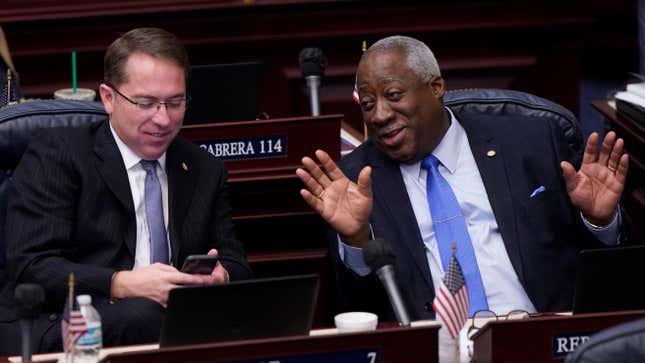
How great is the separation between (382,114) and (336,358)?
125 centimetres

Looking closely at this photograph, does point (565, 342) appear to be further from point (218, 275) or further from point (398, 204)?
point (398, 204)

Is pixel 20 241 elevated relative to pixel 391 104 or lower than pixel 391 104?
lower

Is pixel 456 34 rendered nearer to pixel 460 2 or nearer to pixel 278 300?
pixel 460 2

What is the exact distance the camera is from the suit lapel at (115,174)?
3.19 metres

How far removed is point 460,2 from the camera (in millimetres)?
5754

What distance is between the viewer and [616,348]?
1.93 meters

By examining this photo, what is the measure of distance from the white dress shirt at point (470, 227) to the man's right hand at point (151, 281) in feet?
1.53

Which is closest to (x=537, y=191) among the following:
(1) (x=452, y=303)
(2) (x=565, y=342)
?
(1) (x=452, y=303)

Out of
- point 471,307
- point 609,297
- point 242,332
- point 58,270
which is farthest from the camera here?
point 471,307

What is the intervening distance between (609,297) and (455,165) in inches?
41.7

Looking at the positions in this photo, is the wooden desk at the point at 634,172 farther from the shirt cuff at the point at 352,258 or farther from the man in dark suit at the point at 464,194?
the shirt cuff at the point at 352,258

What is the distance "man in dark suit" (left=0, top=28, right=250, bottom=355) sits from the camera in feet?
10.1

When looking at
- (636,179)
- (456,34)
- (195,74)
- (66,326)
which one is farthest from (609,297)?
(456,34)

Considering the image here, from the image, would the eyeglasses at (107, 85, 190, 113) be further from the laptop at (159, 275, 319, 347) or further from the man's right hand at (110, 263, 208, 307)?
the laptop at (159, 275, 319, 347)
